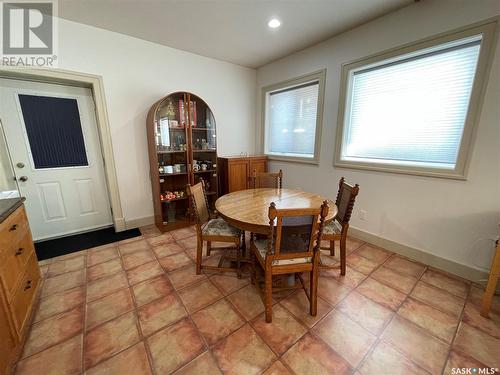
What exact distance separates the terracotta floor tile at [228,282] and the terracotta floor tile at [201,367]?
572 mm

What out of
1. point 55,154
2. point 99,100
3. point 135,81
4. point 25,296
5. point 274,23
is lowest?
point 25,296

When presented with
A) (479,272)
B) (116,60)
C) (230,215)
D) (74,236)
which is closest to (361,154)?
(479,272)

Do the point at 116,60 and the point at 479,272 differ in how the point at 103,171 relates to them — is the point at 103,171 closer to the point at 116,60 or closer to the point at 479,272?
the point at 116,60

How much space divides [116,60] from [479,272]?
4.73 metres

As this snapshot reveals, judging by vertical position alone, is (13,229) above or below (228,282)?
above

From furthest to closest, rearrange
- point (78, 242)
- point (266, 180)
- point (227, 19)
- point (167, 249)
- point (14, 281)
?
point (266, 180) < point (78, 242) < point (167, 249) < point (227, 19) < point (14, 281)

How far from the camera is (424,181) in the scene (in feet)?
7.15

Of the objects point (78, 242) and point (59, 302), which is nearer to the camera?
point (59, 302)

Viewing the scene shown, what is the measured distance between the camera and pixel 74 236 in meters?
2.89

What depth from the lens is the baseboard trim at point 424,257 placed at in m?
1.96

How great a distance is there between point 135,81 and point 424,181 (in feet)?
12.6

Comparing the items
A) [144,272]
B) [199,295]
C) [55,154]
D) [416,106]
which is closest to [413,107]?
[416,106]

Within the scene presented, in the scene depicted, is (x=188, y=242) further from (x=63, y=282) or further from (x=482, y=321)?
(x=482, y=321)

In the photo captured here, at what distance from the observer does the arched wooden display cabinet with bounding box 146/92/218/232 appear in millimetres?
2920
